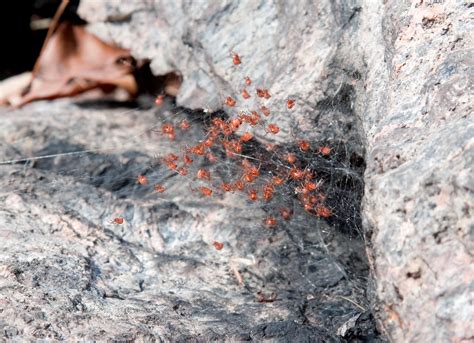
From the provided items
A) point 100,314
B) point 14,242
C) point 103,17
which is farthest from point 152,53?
point 100,314

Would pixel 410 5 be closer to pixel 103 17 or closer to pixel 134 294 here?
pixel 134 294

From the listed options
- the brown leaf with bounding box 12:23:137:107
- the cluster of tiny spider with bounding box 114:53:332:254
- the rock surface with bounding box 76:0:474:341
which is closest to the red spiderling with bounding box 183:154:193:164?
the cluster of tiny spider with bounding box 114:53:332:254

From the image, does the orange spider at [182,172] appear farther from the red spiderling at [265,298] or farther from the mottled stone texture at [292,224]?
the red spiderling at [265,298]

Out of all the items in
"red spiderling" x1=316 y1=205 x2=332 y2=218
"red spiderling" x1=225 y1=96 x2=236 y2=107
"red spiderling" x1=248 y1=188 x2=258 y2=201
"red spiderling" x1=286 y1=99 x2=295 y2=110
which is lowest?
"red spiderling" x1=248 y1=188 x2=258 y2=201

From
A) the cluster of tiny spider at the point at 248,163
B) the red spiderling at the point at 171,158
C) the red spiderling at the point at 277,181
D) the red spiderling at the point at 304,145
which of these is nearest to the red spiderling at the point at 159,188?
the cluster of tiny spider at the point at 248,163

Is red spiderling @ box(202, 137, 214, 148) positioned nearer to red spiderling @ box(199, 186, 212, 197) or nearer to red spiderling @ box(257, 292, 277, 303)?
red spiderling @ box(199, 186, 212, 197)

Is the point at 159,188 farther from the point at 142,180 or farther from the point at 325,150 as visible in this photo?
the point at 325,150
